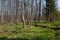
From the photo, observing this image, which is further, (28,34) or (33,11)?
(33,11)

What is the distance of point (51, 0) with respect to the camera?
43594 millimetres

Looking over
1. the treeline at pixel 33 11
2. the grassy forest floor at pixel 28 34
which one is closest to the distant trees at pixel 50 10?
the treeline at pixel 33 11

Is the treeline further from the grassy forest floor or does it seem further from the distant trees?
the grassy forest floor

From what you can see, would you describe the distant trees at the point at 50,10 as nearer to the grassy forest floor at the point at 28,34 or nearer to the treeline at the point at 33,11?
the treeline at the point at 33,11

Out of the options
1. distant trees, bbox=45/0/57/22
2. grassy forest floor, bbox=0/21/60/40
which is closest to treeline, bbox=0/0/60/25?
distant trees, bbox=45/0/57/22

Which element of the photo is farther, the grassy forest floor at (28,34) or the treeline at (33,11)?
the treeline at (33,11)

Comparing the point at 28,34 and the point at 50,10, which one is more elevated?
the point at 50,10

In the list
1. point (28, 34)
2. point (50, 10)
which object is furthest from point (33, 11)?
point (28, 34)

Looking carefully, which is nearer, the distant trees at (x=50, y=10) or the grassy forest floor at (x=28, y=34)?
the grassy forest floor at (x=28, y=34)

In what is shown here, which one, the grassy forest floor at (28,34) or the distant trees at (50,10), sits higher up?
the distant trees at (50,10)

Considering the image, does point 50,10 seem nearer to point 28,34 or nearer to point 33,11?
point 33,11

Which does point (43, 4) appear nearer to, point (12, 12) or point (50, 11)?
point (50, 11)

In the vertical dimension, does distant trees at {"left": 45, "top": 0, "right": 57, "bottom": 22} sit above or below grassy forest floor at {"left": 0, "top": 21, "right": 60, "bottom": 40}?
above

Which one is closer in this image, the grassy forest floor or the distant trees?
the grassy forest floor
